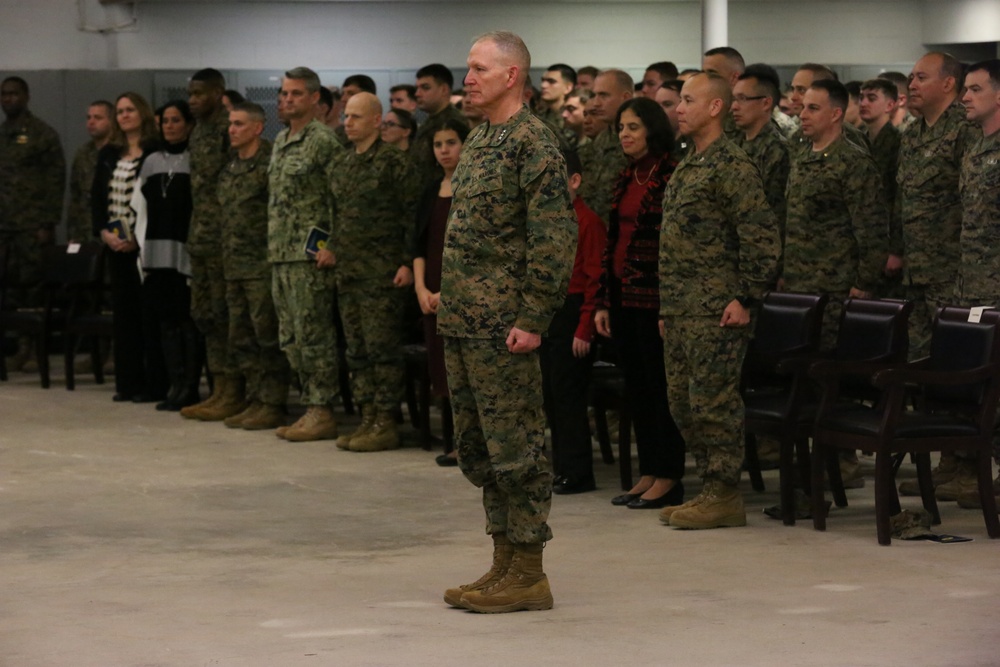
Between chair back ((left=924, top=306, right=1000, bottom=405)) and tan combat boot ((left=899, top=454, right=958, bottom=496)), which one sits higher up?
chair back ((left=924, top=306, right=1000, bottom=405))

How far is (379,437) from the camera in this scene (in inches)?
288

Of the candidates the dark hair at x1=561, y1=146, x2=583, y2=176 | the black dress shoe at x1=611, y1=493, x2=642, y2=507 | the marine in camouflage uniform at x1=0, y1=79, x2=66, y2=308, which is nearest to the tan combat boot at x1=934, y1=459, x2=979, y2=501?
the black dress shoe at x1=611, y1=493, x2=642, y2=507

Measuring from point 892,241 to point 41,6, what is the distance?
7.75m

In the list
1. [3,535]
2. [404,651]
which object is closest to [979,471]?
[404,651]

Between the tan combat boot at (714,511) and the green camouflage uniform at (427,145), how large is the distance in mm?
2488

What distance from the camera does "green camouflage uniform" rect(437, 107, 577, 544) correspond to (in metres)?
4.18

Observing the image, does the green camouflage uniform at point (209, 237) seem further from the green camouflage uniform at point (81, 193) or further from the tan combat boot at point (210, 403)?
the green camouflage uniform at point (81, 193)

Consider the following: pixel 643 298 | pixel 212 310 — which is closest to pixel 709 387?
pixel 643 298

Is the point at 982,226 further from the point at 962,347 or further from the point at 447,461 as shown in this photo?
the point at 447,461

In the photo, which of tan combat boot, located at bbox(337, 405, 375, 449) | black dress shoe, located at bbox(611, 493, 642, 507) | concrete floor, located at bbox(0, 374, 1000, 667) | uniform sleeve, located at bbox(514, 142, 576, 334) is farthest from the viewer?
tan combat boot, located at bbox(337, 405, 375, 449)

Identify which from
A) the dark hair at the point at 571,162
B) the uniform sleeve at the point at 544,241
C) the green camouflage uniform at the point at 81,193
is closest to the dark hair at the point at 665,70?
the dark hair at the point at 571,162

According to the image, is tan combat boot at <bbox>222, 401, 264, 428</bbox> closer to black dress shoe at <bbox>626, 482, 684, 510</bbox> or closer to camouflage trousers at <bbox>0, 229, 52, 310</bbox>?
black dress shoe at <bbox>626, 482, 684, 510</bbox>

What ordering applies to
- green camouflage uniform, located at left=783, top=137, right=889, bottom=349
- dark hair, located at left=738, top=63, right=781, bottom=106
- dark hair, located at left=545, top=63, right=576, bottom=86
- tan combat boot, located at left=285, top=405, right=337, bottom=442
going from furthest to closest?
dark hair, located at left=545, top=63, right=576, bottom=86, tan combat boot, located at left=285, top=405, right=337, bottom=442, dark hair, located at left=738, top=63, right=781, bottom=106, green camouflage uniform, located at left=783, top=137, right=889, bottom=349

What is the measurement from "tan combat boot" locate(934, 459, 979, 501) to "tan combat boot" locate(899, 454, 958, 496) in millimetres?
71
